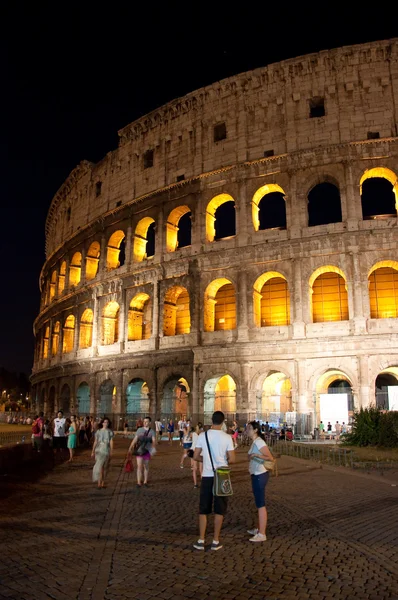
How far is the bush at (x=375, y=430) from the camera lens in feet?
51.6

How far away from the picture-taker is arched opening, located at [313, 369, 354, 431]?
67.5 feet

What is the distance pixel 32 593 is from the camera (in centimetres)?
427

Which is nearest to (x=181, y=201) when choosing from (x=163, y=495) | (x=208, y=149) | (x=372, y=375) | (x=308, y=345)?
(x=208, y=149)

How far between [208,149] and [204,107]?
2.57 m

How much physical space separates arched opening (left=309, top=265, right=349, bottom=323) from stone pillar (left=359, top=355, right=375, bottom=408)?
10.2 ft

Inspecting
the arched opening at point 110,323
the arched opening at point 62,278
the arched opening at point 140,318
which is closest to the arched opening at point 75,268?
the arched opening at point 62,278

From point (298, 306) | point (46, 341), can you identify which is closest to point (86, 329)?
point (46, 341)

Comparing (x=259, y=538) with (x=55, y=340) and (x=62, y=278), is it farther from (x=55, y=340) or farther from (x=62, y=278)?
(x=62, y=278)

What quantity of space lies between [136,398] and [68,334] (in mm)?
9780

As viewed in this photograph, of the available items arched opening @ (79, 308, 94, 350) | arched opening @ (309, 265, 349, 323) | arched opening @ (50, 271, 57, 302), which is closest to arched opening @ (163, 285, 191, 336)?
arched opening @ (79, 308, 94, 350)

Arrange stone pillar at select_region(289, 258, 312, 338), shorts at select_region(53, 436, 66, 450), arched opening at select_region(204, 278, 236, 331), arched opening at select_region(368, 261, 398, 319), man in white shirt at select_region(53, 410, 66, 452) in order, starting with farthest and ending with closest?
1. arched opening at select_region(204, 278, 236, 331)
2. arched opening at select_region(368, 261, 398, 319)
3. stone pillar at select_region(289, 258, 312, 338)
4. shorts at select_region(53, 436, 66, 450)
5. man in white shirt at select_region(53, 410, 66, 452)

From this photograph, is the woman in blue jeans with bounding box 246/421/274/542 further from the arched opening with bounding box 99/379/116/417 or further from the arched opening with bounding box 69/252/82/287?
the arched opening with bounding box 69/252/82/287

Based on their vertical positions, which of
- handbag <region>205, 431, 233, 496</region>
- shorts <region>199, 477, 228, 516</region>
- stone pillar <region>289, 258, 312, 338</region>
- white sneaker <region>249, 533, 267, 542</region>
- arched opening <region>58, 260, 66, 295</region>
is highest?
arched opening <region>58, 260, 66, 295</region>

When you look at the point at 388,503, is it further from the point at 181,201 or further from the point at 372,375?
the point at 181,201
